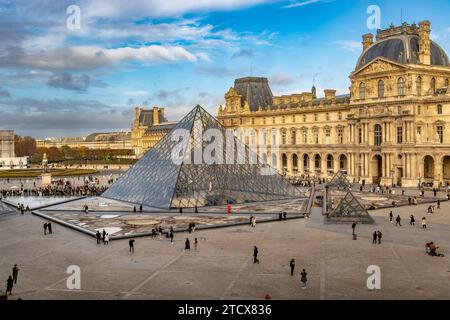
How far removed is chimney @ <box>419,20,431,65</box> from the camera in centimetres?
5634

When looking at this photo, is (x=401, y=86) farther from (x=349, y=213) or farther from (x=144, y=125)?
(x=144, y=125)

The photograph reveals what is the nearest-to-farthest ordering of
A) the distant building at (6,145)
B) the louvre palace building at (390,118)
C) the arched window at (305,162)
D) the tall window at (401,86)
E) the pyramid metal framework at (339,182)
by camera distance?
1. the pyramid metal framework at (339,182)
2. the louvre palace building at (390,118)
3. the tall window at (401,86)
4. the arched window at (305,162)
5. the distant building at (6,145)

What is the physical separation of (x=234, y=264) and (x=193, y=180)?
1929 centimetres

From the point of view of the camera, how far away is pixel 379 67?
192 ft

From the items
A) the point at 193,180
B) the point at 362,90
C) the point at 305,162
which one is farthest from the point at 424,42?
the point at 193,180

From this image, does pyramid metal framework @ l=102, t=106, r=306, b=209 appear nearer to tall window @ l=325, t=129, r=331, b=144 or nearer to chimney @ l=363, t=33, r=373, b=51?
tall window @ l=325, t=129, r=331, b=144

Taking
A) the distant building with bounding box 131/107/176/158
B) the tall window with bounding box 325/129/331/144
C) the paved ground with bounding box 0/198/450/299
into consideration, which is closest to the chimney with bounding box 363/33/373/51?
the tall window with bounding box 325/129/331/144

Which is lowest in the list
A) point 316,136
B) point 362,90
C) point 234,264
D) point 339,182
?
point 234,264

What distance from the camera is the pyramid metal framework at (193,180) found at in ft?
130

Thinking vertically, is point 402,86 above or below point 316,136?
above

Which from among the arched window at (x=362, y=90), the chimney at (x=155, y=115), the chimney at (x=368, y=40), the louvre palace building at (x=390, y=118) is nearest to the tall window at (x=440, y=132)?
the louvre palace building at (x=390, y=118)

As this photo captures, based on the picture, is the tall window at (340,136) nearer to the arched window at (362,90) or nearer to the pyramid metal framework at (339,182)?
the arched window at (362,90)

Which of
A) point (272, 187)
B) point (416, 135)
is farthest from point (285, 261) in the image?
point (416, 135)
